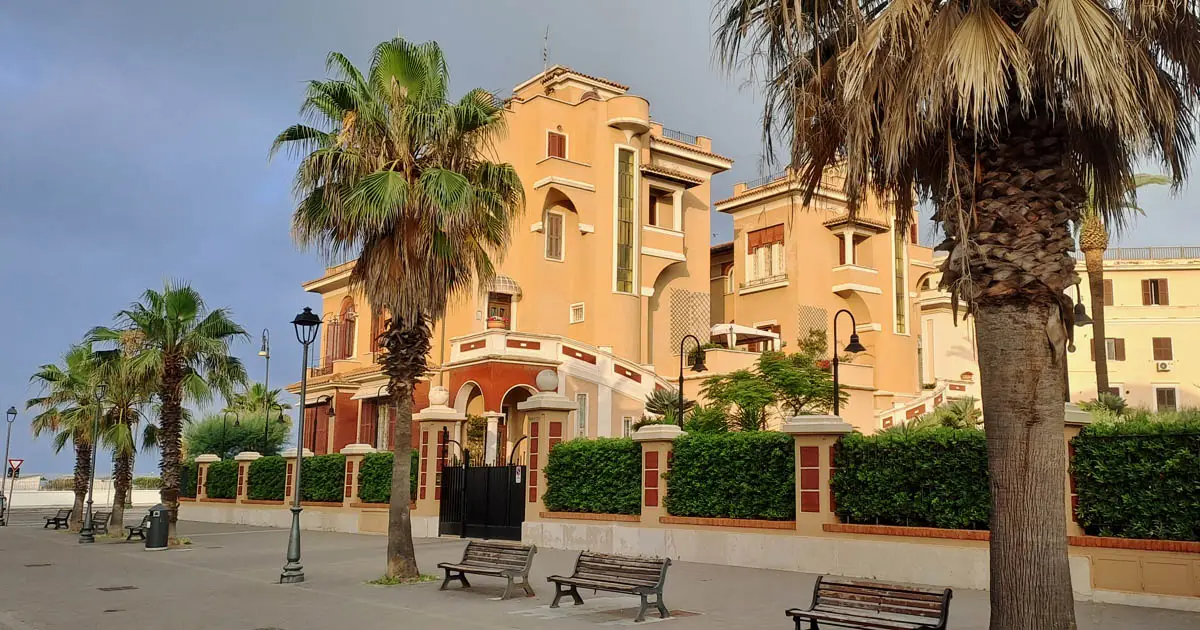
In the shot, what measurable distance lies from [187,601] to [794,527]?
964 centimetres

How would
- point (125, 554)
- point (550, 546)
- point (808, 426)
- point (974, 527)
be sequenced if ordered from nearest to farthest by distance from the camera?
point (974, 527)
point (808, 426)
point (550, 546)
point (125, 554)

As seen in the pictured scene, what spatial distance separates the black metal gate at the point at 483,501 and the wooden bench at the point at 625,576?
10909mm

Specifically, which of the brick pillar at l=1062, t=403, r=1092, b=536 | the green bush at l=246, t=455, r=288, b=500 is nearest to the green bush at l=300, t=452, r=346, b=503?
the green bush at l=246, t=455, r=288, b=500

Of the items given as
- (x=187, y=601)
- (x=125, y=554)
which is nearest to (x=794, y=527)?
(x=187, y=601)

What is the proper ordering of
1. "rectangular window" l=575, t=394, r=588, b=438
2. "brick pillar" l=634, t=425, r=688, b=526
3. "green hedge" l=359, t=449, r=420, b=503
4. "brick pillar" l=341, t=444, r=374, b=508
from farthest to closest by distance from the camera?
"rectangular window" l=575, t=394, r=588, b=438 < "brick pillar" l=341, t=444, r=374, b=508 < "green hedge" l=359, t=449, r=420, b=503 < "brick pillar" l=634, t=425, r=688, b=526

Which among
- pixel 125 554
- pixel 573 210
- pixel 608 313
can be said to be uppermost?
pixel 573 210

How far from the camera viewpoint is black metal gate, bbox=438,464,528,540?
23.5 meters

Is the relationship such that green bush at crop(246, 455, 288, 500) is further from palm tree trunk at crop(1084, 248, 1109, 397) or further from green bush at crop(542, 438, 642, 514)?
→ palm tree trunk at crop(1084, 248, 1109, 397)

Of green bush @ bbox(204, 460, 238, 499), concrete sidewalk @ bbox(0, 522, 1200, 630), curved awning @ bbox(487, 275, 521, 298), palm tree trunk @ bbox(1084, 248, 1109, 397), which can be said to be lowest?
concrete sidewalk @ bbox(0, 522, 1200, 630)

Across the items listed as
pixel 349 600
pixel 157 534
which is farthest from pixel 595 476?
pixel 157 534

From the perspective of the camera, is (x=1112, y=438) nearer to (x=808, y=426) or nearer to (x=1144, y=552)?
(x=1144, y=552)

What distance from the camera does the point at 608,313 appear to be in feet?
121

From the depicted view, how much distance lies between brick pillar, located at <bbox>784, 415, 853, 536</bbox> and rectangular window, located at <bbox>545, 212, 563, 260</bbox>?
22.1 m

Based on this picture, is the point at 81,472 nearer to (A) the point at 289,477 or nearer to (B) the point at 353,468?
(A) the point at 289,477
